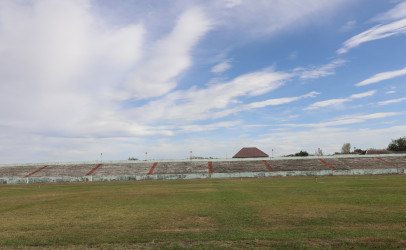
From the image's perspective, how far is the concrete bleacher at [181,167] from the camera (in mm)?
79812

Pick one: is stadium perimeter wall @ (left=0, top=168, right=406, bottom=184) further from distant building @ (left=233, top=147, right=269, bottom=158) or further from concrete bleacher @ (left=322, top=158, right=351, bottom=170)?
distant building @ (left=233, top=147, right=269, bottom=158)

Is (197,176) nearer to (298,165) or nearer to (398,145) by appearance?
(298,165)

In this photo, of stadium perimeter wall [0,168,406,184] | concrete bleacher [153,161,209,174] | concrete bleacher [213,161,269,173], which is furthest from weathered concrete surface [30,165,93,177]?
concrete bleacher [213,161,269,173]

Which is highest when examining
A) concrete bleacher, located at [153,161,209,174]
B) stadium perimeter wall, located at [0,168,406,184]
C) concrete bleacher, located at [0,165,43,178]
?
concrete bleacher, located at [0,165,43,178]

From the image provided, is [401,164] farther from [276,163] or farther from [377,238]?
[377,238]

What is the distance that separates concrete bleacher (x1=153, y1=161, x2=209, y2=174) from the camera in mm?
79812

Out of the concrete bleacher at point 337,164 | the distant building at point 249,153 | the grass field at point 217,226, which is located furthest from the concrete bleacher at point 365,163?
the grass field at point 217,226

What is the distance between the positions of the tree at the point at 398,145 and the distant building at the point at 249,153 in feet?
225

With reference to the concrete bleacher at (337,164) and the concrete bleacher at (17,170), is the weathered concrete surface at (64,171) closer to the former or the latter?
the concrete bleacher at (17,170)

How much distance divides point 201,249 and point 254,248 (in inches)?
85.6

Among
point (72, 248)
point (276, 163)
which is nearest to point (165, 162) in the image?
point (276, 163)

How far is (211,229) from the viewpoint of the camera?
1465 centimetres

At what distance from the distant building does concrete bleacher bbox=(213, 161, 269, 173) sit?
33.2m

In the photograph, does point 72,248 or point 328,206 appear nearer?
point 72,248
